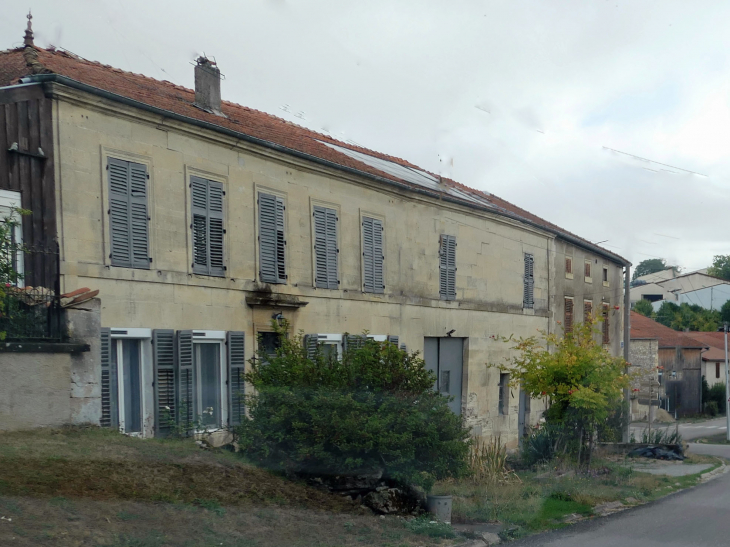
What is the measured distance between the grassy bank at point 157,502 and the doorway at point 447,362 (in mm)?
9686

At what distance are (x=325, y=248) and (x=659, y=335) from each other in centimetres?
3954

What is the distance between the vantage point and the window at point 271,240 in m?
15.0

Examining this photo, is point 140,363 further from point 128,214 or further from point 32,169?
point 32,169

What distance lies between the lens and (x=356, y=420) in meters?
10.5

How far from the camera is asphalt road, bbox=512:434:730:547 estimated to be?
33.7ft

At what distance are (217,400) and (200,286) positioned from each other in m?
2.07

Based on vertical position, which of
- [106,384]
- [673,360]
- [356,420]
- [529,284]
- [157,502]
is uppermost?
[529,284]

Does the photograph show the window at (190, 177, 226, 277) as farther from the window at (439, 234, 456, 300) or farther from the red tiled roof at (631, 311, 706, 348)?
the red tiled roof at (631, 311, 706, 348)

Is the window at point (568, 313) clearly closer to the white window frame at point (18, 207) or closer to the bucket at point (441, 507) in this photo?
the bucket at point (441, 507)

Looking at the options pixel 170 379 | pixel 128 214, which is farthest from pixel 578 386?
pixel 128 214

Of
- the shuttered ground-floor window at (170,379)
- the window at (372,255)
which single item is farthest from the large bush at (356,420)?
the window at (372,255)

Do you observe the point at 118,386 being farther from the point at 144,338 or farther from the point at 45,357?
the point at 45,357

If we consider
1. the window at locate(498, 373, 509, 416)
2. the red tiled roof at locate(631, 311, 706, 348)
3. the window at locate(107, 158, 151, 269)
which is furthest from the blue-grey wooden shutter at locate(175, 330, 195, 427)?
the red tiled roof at locate(631, 311, 706, 348)

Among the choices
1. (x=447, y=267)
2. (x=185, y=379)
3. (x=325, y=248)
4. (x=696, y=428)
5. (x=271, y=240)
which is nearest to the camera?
(x=185, y=379)
